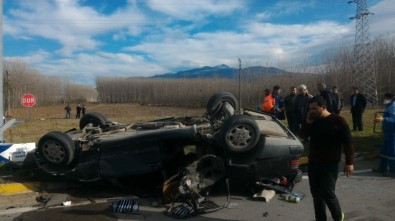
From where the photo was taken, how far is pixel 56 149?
524 centimetres

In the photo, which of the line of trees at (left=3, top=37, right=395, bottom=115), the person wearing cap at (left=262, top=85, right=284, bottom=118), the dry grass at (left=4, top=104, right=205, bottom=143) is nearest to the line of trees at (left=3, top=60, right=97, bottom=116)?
the line of trees at (left=3, top=37, right=395, bottom=115)

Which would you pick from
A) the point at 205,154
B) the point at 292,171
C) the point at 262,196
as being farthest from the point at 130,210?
the point at 292,171

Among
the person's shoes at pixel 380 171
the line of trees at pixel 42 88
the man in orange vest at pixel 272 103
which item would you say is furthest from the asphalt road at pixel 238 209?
the line of trees at pixel 42 88

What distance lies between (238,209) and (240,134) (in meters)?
0.99

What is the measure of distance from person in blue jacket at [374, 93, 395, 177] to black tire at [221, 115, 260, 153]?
299cm

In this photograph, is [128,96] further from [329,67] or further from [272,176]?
[272,176]

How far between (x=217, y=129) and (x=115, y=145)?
1.46 meters

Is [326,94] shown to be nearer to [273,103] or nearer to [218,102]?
[273,103]

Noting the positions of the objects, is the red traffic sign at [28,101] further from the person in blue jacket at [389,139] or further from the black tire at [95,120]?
the person in blue jacket at [389,139]

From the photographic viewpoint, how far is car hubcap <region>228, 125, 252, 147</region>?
500 centimetres

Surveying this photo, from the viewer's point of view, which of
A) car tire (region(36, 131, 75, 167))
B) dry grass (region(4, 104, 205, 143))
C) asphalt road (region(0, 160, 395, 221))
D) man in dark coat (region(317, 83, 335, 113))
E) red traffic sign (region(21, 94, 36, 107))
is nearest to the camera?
asphalt road (region(0, 160, 395, 221))

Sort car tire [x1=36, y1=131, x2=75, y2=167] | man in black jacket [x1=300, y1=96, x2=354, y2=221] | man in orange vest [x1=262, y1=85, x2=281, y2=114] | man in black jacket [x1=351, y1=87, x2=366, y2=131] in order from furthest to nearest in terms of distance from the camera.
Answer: man in black jacket [x1=351, y1=87, x2=366, y2=131], man in orange vest [x1=262, y1=85, x2=281, y2=114], car tire [x1=36, y1=131, x2=75, y2=167], man in black jacket [x1=300, y1=96, x2=354, y2=221]

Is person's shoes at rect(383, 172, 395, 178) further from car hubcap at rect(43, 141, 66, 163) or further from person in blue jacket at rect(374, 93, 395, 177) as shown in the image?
car hubcap at rect(43, 141, 66, 163)

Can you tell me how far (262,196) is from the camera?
5254 mm
